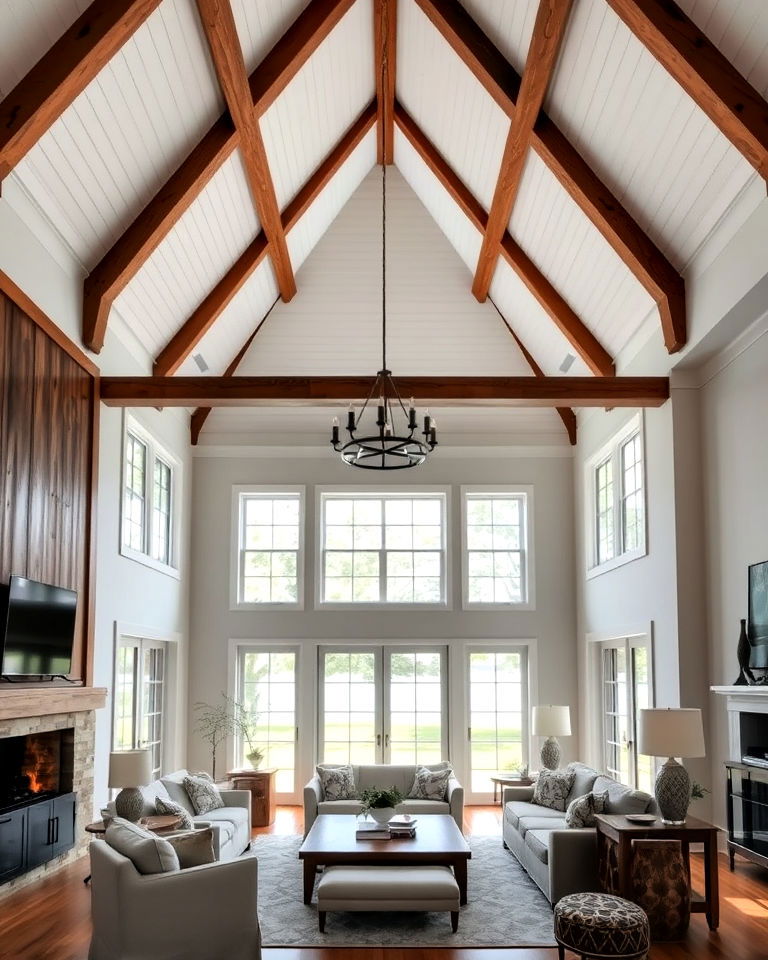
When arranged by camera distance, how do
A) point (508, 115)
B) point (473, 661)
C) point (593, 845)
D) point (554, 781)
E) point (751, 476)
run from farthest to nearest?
point (473, 661)
point (554, 781)
point (508, 115)
point (751, 476)
point (593, 845)

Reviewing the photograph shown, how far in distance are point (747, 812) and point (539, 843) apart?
1.41 metres

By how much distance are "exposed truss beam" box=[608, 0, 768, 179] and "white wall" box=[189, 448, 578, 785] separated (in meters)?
6.30

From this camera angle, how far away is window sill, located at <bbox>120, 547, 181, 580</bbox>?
915 cm

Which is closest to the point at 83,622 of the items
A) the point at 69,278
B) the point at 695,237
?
the point at 69,278

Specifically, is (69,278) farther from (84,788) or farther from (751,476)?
(751,476)

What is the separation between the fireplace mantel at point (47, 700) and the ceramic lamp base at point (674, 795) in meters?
3.92

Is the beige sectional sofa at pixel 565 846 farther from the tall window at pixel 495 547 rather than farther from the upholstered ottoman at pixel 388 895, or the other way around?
the tall window at pixel 495 547

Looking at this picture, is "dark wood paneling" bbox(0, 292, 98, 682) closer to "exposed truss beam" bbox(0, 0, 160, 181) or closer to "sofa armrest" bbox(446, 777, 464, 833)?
"exposed truss beam" bbox(0, 0, 160, 181)

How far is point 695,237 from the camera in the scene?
7422 millimetres

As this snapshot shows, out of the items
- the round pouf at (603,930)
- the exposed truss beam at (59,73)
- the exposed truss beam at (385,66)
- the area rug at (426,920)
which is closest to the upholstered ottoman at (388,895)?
the area rug at (426,920)

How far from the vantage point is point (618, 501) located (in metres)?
10.1

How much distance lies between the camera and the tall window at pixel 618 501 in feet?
30.9

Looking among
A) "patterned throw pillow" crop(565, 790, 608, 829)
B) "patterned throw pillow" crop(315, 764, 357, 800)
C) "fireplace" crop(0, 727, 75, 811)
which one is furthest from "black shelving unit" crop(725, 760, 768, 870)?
"fireplace" crop(0, 727, 75, 811)

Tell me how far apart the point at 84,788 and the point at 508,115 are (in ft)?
20.1
